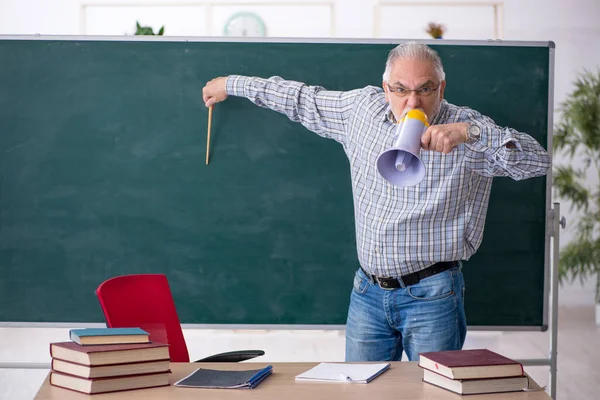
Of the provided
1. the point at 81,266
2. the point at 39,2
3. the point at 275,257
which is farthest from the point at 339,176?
the point at 39,2

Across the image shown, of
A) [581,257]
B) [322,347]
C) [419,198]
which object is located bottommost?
[322,347]

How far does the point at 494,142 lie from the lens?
7.93 ft

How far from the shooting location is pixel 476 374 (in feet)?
6.66

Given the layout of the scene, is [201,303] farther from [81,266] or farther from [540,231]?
[540,231]

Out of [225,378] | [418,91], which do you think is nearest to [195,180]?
[418,91]

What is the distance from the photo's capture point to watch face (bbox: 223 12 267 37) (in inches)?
270

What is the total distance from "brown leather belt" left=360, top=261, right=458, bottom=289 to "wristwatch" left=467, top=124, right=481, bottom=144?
554 millimetres

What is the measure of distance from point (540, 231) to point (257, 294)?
4.42 ft

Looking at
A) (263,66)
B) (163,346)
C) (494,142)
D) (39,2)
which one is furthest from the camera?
(39,2)

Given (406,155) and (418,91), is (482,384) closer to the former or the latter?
(406,155)

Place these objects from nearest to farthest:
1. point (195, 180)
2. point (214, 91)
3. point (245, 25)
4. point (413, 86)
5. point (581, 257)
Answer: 1. point (413, 86)
2. point (214, 91)
3. point (195, 180)
4. point (581, 257)
5. point (245, 25)

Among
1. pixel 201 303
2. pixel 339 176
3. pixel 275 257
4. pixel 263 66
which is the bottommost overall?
pixel 201 303

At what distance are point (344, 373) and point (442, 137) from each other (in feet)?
2.53

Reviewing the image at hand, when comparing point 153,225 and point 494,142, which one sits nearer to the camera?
point 494,142
